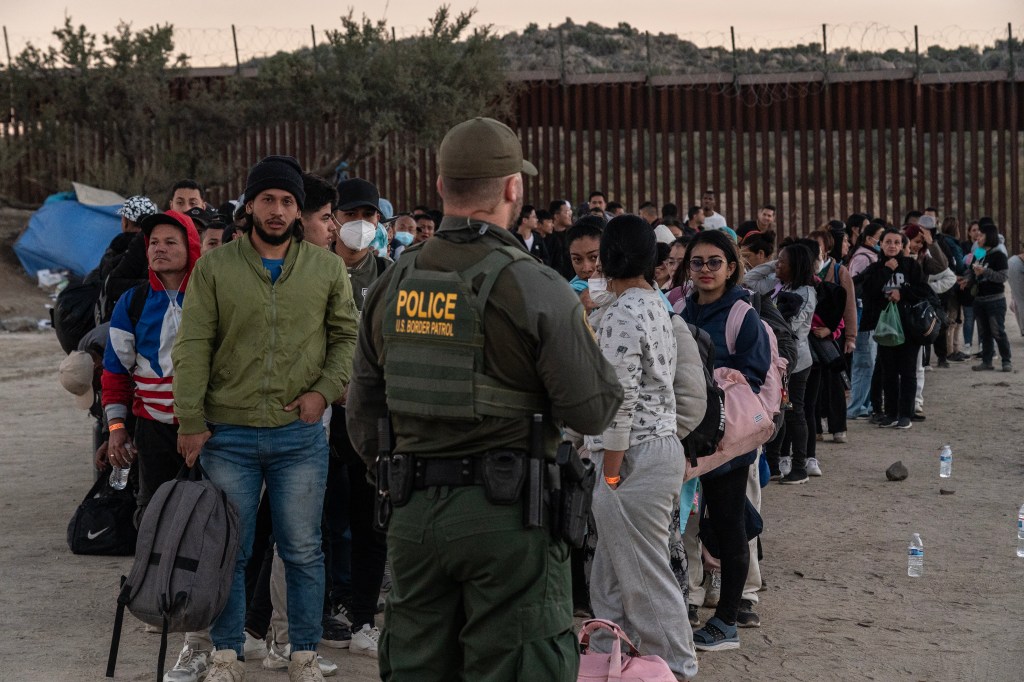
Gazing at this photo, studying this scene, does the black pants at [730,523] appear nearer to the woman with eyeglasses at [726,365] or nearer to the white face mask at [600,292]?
the woman with eyeglasses at [726,365]

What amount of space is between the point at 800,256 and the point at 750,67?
1706 centimetres

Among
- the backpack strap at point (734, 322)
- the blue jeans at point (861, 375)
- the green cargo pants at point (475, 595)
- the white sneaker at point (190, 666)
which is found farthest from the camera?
the blue jeans at point (861, 375)

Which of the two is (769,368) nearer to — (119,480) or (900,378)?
(119,480)

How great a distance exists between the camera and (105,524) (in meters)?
7.08

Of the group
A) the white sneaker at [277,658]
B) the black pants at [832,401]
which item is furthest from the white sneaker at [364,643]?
the black pants at [832,401]

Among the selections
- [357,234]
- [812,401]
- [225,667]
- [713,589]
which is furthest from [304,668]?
[812,401]

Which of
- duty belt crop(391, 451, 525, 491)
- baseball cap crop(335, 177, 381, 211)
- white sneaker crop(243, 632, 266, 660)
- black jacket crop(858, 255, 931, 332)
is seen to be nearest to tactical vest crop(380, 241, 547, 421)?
duty belt crop(391, 451, 525, 491)

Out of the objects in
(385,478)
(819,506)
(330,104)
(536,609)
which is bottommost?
(819,506)

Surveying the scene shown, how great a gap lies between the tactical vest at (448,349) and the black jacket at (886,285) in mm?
9095

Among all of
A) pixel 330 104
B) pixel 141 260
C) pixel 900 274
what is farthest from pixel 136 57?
pixel 141 260

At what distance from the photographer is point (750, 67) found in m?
25.6

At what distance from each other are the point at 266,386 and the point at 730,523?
7.07 feet

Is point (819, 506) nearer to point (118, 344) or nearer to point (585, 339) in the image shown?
point (118, 344)

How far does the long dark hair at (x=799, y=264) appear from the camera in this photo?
948cm
